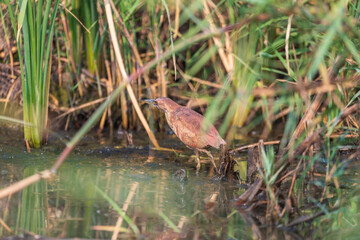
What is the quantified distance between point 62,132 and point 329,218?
3.34 m

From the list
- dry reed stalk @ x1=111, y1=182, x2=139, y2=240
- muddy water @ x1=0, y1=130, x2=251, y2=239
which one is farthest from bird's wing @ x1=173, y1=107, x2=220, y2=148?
dry reed stalk @ x1=111, y1=182, x2=139, y2=240

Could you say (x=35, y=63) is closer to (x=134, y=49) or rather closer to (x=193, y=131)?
(x=134, y=49)

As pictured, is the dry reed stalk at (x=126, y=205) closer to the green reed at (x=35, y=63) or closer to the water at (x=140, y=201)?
the water at (x=140, y=201)

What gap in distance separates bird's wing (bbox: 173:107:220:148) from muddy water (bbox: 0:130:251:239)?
0.85ft

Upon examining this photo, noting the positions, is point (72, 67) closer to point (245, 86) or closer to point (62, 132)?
point (62, 132)

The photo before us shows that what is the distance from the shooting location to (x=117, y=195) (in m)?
3.55

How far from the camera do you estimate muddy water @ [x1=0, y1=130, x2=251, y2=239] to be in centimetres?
292

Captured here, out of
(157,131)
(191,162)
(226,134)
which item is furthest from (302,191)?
(157,131)

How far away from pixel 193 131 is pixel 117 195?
0.97m

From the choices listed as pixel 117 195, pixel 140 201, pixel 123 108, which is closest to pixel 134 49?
pixel 123 108

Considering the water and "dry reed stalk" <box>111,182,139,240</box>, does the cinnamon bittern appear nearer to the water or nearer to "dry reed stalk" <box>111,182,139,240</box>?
the water

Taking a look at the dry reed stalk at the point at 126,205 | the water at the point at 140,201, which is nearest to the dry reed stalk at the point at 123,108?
the water at the point at 140,201

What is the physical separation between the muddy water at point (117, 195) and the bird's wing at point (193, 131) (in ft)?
0.85

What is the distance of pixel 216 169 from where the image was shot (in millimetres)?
4227
